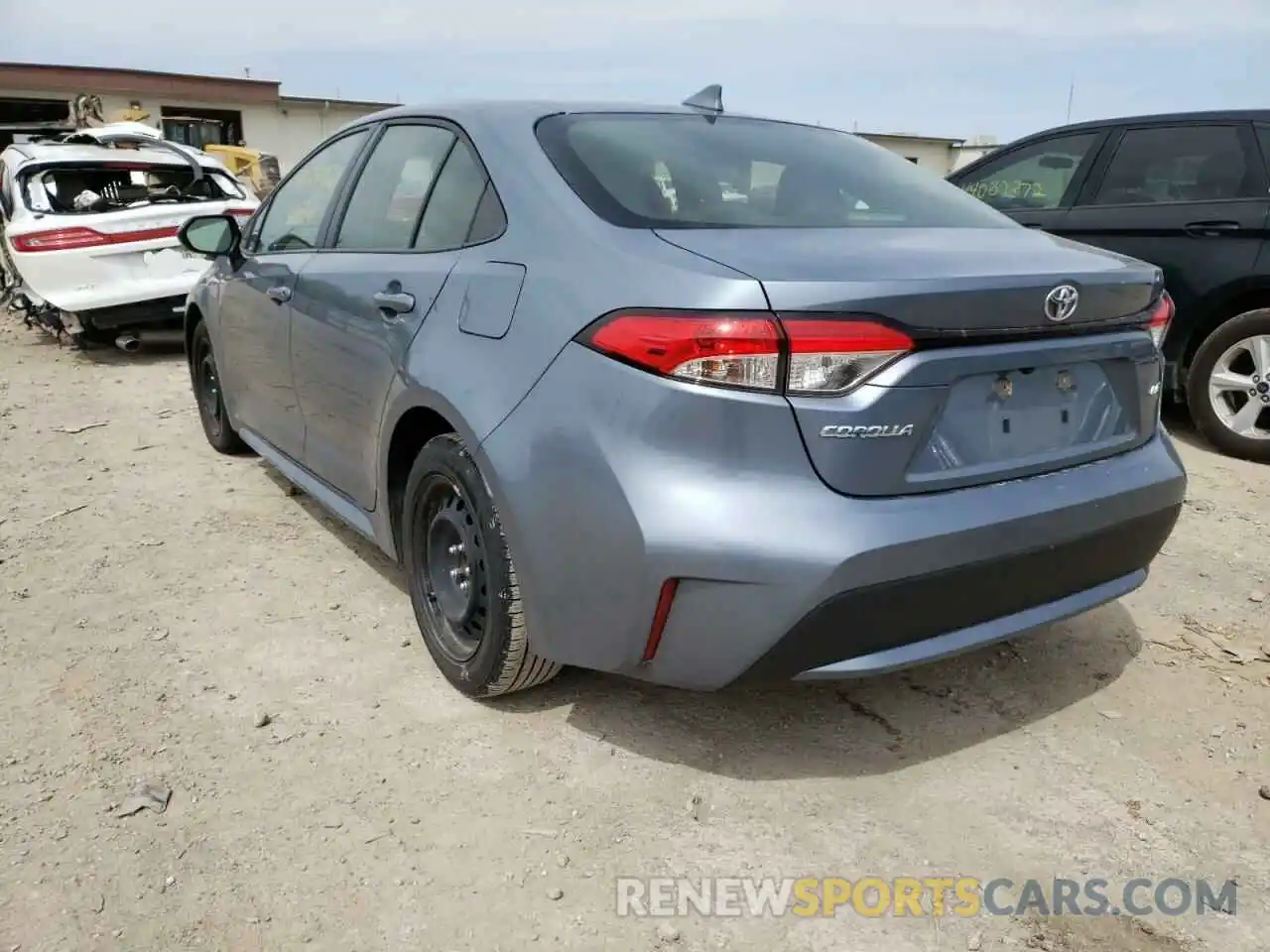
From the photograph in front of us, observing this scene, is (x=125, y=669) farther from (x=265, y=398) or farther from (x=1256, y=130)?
(x=1256, y=130)

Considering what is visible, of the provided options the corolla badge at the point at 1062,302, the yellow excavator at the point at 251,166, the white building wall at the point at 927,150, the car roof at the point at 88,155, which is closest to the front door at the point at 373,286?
the corolla badge at the point at 1062,302

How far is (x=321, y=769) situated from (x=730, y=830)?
1025 millimetres

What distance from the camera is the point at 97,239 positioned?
7168 millimetres

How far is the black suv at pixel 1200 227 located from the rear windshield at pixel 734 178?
2823mm

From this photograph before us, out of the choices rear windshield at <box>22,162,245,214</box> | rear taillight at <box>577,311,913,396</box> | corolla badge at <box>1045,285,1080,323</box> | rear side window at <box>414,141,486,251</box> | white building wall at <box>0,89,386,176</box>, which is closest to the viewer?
rear taillight at <box>577,311,913,396</box>

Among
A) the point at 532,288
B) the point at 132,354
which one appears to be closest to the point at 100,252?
the point at 132,354

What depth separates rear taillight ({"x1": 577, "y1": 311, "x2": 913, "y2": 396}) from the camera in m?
1.98

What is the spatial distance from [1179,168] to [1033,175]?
860 mm

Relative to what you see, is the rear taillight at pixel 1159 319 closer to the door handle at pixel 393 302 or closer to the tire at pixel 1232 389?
the door handle at pixel 393 302

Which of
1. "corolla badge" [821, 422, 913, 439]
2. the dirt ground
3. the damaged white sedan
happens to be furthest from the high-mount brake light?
the damaged white sedan

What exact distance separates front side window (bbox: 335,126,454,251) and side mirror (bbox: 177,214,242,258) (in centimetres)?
103

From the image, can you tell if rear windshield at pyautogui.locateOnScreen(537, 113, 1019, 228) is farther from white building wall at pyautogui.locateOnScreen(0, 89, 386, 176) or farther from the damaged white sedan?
white building wall at pyautogui.locateOnScreen(0, 89, 386, 176)

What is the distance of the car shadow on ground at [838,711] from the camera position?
8.47ft

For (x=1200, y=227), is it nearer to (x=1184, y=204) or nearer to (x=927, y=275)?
(x=1184, y=204)
